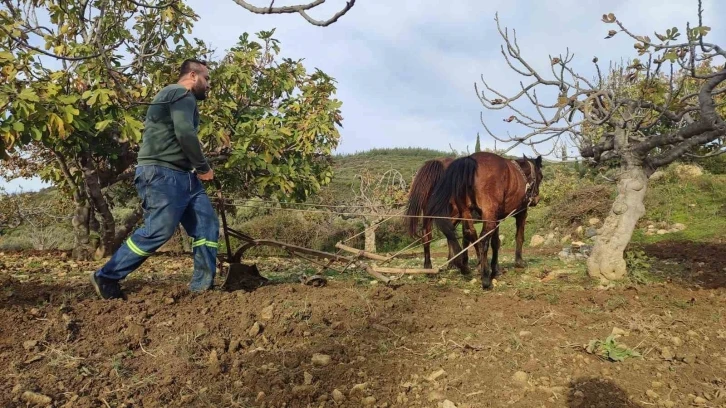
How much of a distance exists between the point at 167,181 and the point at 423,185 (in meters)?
3.38

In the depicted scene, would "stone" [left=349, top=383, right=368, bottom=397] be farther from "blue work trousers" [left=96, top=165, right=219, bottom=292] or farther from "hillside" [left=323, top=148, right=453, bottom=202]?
"hillside" [left=323, top=148, right=453, bottom=202]

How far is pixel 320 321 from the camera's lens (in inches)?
155

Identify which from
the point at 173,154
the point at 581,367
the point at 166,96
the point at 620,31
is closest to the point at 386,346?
the point at 581,367

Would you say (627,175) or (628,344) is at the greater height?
(627,175)

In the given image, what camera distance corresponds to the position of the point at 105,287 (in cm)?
432

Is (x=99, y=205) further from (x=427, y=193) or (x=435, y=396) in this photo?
(x=435, y=396)

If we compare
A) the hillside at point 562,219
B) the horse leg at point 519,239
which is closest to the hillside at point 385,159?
the hillside at point 562,219

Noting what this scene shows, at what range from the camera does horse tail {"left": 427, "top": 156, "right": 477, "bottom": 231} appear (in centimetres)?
631

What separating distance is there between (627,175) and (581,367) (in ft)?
10.4

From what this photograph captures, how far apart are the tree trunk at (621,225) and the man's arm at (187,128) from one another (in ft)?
13.8

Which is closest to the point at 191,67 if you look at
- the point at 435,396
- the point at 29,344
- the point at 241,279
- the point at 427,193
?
the point at 241,279

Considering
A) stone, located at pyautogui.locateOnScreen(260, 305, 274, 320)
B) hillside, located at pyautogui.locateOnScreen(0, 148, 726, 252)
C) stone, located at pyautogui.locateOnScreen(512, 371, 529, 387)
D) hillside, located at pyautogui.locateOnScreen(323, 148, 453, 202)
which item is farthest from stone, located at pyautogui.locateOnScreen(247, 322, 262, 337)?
hillside, located at pyautogui.locateOnScreen(323, 148, 453, 202)

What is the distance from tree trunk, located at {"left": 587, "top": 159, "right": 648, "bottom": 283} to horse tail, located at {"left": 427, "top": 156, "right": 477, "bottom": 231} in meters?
1.55

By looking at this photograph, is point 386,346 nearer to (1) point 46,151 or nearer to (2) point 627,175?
(2) point 627,175
